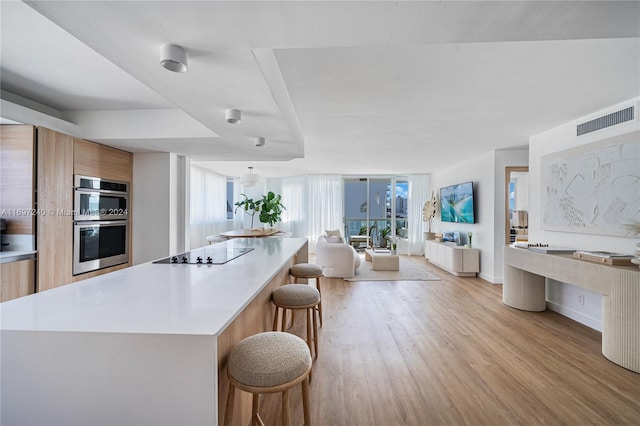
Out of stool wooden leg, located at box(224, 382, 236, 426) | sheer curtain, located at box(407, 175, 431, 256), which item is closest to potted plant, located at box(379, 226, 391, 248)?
sheer curtain, located at box(407, 175, 431, 256)

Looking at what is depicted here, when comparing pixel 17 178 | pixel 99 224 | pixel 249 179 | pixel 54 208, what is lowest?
pixel 99 224

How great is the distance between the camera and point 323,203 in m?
8.71

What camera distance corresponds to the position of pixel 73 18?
1.20 meters

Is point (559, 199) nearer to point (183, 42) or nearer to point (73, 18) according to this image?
point (183, 42)

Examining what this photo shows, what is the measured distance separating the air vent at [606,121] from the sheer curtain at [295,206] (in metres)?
6.59

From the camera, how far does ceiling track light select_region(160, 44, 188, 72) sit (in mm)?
1372

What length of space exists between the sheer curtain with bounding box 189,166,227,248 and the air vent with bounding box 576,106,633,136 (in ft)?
23.0

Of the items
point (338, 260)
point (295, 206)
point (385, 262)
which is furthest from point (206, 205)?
point (385, 262)

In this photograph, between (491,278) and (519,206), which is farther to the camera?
(519,206)

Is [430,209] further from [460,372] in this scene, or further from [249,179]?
[460,372]

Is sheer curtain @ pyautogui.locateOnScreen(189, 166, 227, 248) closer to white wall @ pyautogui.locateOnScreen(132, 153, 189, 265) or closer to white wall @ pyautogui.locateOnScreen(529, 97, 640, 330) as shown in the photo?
white wall @ pyautogui.locateOnScreen(132, 153, 189, 265)

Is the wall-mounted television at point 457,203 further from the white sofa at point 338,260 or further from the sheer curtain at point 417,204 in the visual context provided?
the white sofa at point 338,260

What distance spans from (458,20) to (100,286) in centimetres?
215

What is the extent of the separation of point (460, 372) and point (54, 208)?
3856 mm
